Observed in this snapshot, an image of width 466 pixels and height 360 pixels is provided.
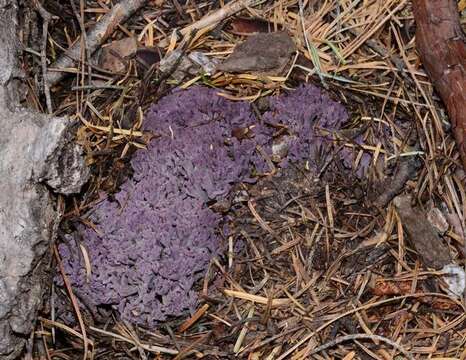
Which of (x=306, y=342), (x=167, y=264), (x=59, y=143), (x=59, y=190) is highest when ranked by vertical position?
(x=59, y=143)

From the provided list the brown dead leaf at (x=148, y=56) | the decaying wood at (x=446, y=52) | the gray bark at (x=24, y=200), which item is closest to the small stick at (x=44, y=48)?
the gray bark at (x=24, y=200)

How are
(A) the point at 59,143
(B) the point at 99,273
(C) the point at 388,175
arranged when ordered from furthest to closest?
(C) the point at 388,175 → (B) the point at 99,273 → (A) the point at 59,143

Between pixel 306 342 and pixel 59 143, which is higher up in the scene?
pixel 59 143

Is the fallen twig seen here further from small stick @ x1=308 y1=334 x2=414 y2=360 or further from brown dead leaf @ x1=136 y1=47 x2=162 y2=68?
small stick @ x1=308 y1=334 x2=414 y2=360

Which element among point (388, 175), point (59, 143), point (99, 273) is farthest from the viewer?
point (388, 175)

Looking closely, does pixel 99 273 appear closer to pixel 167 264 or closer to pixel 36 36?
pixel 167 264

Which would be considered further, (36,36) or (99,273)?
(36,36)

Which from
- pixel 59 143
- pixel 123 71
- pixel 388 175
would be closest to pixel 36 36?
pixel 123 71

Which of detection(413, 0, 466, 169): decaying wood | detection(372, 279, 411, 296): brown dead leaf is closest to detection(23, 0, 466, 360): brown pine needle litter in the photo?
detection(372, 279, 411, 296): brown dead leaf

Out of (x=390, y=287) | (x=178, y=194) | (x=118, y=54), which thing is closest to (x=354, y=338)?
(x=390, y=287)
